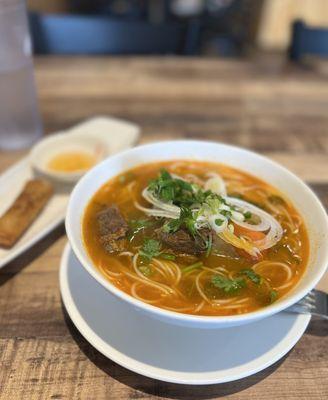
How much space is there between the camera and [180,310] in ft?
4.60

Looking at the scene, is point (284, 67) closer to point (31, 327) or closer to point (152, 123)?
point (152, 123)

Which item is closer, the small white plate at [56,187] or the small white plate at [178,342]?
the small white plate at [178,342]

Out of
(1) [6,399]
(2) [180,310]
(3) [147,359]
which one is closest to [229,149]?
(2) [180,310]

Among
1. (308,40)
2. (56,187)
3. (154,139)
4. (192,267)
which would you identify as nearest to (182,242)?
(192,267)

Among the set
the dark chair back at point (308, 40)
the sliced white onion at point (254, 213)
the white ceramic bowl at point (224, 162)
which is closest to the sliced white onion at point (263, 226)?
the sliced white onion at point (254, 213)

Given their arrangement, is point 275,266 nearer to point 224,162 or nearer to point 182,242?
point 182,242

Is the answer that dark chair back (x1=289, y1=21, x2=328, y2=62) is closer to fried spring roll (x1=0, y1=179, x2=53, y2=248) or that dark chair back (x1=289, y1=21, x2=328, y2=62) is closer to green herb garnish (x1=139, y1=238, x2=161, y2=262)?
Result: fried spring roll (x1=0, y1=179, x2=53, y2=248)

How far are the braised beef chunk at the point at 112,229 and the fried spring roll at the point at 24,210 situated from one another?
505mm

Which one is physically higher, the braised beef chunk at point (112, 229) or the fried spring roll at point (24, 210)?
the braised beef chunk at point (112, 229)

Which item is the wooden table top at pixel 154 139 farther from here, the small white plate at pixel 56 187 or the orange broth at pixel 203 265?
the orange broth at pixel 203 265

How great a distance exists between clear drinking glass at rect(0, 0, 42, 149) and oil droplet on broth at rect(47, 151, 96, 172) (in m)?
0.35

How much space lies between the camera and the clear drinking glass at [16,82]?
2.53 metres

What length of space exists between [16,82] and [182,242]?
1.78m

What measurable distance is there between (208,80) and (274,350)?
2.86m
